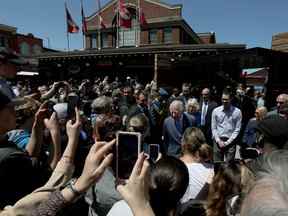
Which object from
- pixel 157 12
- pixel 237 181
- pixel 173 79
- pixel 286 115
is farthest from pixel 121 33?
pixel 237 181

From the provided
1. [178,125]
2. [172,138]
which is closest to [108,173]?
[172,138]

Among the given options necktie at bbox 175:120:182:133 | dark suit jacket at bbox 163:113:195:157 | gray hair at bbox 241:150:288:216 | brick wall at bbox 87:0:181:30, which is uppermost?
brick wall at bbox 87:0:181:30

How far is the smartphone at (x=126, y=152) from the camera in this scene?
1.68 m

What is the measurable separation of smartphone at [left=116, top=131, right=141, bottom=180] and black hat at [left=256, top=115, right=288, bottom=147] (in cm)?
199

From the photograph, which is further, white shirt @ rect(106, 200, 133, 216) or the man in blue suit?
the man in blue suit

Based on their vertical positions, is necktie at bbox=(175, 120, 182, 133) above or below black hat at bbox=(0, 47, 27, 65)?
below

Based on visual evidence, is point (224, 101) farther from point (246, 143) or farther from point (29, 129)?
point (29, 129)

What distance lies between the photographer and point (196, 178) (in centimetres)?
295

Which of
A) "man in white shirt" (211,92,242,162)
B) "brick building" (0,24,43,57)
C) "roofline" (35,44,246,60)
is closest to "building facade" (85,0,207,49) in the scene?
"brick building" (0,24,43,57)

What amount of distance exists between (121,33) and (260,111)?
34585 millimetres

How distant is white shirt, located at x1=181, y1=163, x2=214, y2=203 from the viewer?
2.84m

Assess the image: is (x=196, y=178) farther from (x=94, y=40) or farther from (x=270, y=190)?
(x=94, y=40)

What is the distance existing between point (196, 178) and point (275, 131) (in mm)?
972

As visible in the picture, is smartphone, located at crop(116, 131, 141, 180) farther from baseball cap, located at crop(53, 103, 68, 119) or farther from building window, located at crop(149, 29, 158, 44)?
building window, located at crop(149, 29, 158, 44)
